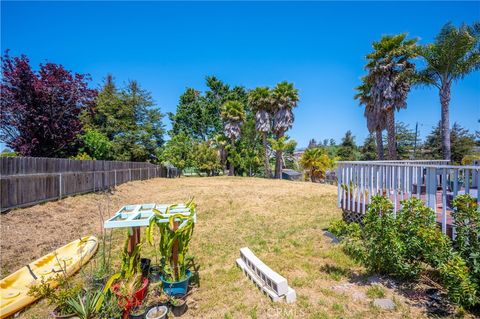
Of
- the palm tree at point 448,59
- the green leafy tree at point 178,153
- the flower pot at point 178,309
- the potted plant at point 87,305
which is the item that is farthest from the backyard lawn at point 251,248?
the green leafy tree at point 178,153

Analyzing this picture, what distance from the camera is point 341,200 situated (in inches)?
232

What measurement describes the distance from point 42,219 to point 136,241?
17.3ft

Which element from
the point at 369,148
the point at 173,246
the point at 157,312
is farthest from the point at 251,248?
the point at 369,148

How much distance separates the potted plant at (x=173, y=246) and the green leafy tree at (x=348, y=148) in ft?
131

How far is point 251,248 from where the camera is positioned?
545 cm

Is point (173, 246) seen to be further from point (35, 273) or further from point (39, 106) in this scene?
point (39, 106)

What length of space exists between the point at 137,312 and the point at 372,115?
1940 cm

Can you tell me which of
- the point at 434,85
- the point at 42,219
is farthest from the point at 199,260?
the point at 434,85

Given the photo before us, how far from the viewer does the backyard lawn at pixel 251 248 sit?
3139mm

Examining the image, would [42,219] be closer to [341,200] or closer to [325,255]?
[325,255]

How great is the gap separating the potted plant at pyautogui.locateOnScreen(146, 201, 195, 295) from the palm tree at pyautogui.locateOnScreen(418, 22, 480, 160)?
1242 centimetres

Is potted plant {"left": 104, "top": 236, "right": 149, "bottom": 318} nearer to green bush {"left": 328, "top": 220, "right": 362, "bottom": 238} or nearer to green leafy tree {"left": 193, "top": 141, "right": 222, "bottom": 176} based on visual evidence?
green bush {"left": 328, "top": 220, "right": 362, "bottom": 238}

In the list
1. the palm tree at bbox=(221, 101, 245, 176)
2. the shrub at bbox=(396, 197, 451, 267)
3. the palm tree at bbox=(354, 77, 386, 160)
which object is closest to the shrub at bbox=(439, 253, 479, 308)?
the shrub at bbox=(396, 197, 451, 267)

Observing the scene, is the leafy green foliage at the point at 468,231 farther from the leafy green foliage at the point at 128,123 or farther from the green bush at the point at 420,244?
the leafy green foliage at the point at 128,123
